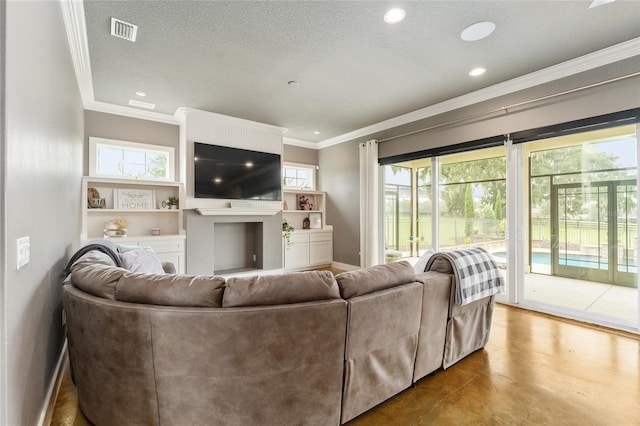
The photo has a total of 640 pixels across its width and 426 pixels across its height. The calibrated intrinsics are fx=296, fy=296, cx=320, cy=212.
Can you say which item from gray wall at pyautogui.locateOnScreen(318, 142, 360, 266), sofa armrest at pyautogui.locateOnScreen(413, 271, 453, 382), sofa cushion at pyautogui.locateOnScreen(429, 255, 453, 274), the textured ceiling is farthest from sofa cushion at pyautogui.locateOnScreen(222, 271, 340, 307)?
gray wall at pyautogui.locateOnScreen(318, 142, 360, 266)

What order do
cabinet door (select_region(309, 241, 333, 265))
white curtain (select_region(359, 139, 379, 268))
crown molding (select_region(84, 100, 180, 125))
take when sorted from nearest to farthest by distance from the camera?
crown molding (select_region(84, 100, 180, 125)) → white curtain (select_region(359, 139, 379, 268)) → cabinet door (select_region(309, 241, 333, 265))

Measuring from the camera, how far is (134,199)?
443 cm

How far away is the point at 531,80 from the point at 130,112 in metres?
5.30

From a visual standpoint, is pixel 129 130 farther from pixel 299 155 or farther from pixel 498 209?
pixel 498 209

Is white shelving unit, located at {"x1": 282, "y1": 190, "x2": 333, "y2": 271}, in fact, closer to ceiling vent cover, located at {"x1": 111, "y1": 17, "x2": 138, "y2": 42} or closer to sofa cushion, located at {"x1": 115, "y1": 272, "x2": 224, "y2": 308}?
ceiling vent cover, located at {"x1": 111, "y1": 17, "x2": 138, "y2": 42}

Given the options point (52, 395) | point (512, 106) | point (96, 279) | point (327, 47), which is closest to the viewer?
point (96, 279)

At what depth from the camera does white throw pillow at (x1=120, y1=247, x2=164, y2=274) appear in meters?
2.22

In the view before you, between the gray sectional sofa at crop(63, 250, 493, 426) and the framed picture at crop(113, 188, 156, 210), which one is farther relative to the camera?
the framed picture at crop(113, 188, 156, 210)

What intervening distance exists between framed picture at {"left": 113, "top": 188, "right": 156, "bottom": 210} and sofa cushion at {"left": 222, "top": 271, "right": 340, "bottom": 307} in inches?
150

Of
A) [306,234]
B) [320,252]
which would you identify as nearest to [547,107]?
[306,234]

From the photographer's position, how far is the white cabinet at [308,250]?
18.6ft

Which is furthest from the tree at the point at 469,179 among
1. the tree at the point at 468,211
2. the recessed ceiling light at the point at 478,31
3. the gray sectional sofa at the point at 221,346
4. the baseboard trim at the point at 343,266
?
the gray sectional sofa at the point at 221,346

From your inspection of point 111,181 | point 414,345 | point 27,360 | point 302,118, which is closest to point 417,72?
point 302,118

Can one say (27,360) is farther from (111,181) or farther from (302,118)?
(302,118)
